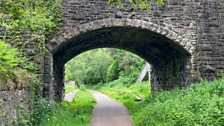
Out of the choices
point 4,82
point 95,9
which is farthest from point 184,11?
point 4,82

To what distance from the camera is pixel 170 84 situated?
1877 cm

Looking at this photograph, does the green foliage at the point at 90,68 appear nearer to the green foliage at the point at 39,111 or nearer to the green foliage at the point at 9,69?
the green foliage at the point at 39,111

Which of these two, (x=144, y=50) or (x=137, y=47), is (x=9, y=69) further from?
(x=144, y=50)

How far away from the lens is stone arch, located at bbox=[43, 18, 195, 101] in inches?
556

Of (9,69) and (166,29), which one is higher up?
(166,29)

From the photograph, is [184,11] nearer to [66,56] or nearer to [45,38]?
[45,38]

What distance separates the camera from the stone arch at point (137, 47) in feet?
46.3

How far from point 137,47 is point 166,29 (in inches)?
211

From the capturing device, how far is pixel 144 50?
2028cm

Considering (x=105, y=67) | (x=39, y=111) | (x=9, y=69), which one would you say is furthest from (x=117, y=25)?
(x=105, y=67)

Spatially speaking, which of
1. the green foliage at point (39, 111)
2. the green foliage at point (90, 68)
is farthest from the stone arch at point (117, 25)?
the green foliage at point (90, 68)

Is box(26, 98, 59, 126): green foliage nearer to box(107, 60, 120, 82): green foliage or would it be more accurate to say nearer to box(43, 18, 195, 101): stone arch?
box(43, 18, 195, 101): stone arch

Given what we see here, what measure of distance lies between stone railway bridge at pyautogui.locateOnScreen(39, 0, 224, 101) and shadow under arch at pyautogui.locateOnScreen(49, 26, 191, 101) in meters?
0.04

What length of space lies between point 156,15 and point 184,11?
1200mm
